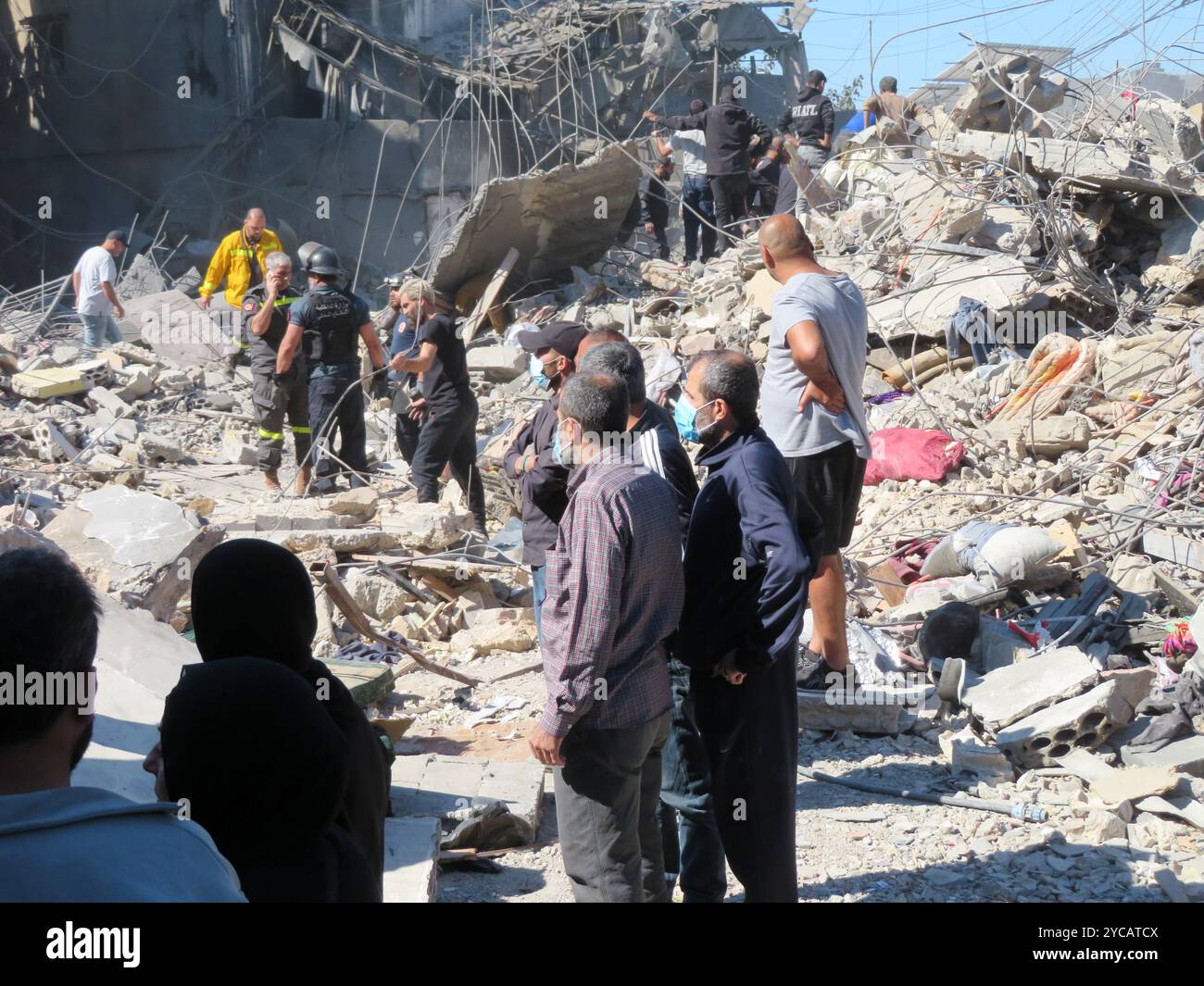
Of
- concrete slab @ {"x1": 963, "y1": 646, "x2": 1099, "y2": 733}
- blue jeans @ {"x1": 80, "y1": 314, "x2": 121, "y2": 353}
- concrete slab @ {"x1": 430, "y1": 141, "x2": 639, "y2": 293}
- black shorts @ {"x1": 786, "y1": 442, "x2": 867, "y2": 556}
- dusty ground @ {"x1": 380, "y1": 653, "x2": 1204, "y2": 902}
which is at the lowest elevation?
dusty ground @ {"x1": 380, "y1": 653, "x2": 1204, "y2": 902}

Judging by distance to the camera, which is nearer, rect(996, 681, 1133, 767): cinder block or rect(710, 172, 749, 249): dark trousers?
rect(996, 681, 1133, 767): cinder block

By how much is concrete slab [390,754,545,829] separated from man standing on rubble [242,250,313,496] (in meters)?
4.02

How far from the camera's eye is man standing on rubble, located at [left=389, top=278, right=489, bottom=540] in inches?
272

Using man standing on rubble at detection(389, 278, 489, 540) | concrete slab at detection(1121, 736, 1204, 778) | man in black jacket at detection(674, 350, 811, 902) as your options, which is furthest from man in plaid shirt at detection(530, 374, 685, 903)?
man standing on rubble at detection(389, 278, 489, 540)

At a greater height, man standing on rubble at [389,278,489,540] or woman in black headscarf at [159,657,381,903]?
man standing on rubble at [389,278,489,540]

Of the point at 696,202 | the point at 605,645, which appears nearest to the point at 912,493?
the point at 605,645

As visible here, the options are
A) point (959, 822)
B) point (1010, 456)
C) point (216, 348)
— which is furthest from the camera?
point (216, 348)

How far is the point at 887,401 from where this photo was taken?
8.48 meters

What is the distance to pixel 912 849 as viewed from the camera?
3.78m

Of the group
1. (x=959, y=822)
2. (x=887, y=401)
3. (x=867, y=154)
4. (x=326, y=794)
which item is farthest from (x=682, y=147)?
(x=326, y=794)

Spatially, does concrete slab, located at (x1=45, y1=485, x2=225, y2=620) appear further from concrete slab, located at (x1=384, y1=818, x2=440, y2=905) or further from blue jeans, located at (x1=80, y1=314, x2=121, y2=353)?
blue jeans, located at (x1=80, y1=314, x2=121, y2=353)

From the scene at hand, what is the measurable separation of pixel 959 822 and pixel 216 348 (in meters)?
10.2

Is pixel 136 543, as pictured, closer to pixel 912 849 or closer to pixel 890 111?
pixel 912 849

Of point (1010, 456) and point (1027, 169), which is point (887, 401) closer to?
Answer: point (1010, 456)
